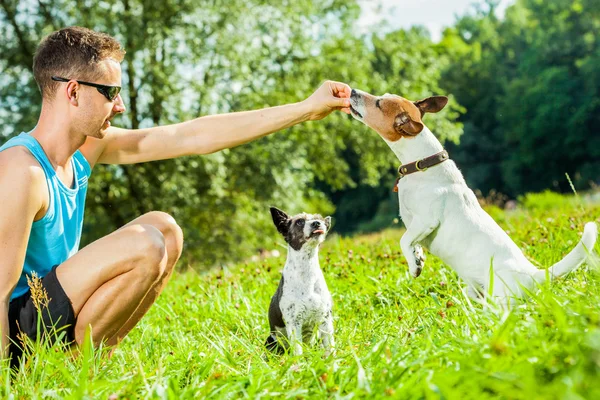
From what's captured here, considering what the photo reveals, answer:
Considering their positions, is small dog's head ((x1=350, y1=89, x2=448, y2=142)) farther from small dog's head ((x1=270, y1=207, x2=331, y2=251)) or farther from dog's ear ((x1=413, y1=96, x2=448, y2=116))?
small dog's head ((x1=270, y1=207, x2=331, y2=251))

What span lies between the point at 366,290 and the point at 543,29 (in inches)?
1661

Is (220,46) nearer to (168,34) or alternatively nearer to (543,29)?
(168,34)

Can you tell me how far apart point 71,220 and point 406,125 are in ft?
6.79

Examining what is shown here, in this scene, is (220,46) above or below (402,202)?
above

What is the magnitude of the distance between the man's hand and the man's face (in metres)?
1.18

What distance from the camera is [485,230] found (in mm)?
3354

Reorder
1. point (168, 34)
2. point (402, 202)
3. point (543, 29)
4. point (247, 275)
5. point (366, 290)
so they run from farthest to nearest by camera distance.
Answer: point (543, 29) → point (168, 34) → point (247, 275) → point (366, 290) → point (402, 202)

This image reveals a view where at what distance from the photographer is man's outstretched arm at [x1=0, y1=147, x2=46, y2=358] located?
120 inches

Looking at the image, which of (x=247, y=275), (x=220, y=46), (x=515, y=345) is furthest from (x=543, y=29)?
(x=515, y=345)

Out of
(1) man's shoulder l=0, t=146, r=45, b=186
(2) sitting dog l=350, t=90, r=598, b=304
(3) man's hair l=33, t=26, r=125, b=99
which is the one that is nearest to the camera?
(1) man's shoulder l=0, t=146, r=45, b=186

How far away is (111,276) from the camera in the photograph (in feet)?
11.1

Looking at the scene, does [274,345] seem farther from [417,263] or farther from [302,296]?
[417,263]

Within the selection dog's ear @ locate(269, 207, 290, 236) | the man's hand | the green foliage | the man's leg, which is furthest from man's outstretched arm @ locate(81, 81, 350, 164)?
the green foliage

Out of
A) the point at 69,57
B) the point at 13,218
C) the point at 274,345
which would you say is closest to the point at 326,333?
the point at 274,345
